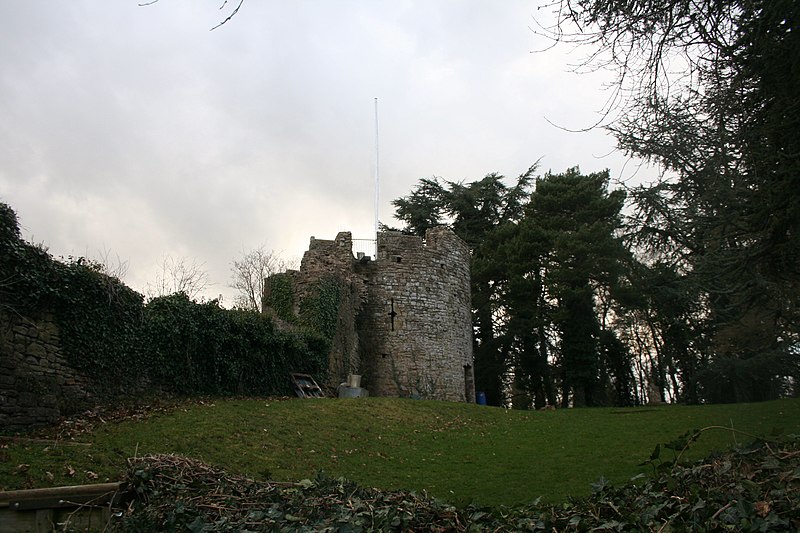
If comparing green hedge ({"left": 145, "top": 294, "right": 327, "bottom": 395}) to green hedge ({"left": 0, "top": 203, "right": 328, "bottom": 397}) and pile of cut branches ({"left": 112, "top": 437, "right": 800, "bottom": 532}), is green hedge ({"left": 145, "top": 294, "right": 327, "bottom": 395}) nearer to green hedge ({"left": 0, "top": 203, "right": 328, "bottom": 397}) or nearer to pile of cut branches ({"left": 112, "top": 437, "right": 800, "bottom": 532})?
green hedge ({"left": 0, "top": 203, "right": 328, "bottom": 397})

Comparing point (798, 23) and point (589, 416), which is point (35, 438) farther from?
point (589, 416)

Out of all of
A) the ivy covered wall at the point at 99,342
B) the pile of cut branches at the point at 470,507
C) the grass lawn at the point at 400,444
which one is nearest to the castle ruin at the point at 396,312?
the grass lawn at the point at 400,444

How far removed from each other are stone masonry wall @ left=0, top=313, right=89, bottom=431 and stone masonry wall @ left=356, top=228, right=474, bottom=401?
32.7ft

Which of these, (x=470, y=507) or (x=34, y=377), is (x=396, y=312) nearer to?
(x=34, y=377)

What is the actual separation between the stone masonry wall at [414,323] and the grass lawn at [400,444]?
3278mm

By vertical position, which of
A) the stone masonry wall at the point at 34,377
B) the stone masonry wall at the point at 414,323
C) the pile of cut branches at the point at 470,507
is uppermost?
the stone masonry wall at the point at 414,323

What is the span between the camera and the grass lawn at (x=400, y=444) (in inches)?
294

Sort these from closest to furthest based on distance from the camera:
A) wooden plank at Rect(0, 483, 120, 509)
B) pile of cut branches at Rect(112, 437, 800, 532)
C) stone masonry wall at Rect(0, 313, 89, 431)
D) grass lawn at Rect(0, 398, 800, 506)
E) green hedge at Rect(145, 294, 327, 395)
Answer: pile of cut branches at Rect(112, 437, 800, 532)
wooden plank at Rect(0, 483, 120, 509)
grass lawn at Rect(0, 398, 800, 506)
stone masonry wall at Rect(0, 313, 89, 431)
green hedge at Rect(145, 294, 327, 395)

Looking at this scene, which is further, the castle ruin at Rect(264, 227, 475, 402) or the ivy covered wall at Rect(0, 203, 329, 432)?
the castle ruin at Rect(264, 227, 475, 402)

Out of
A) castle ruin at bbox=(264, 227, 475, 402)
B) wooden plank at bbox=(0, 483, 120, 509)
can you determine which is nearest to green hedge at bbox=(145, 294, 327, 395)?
castle ruin at bbox=(264, 227, 475, 402)

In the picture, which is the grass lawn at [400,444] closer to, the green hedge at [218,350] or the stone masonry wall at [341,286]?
the green hedge at [218,350]

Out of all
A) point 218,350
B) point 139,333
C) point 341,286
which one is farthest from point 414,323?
point 139,333

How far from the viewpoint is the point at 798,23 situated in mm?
5027

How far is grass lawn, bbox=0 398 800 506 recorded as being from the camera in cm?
746
